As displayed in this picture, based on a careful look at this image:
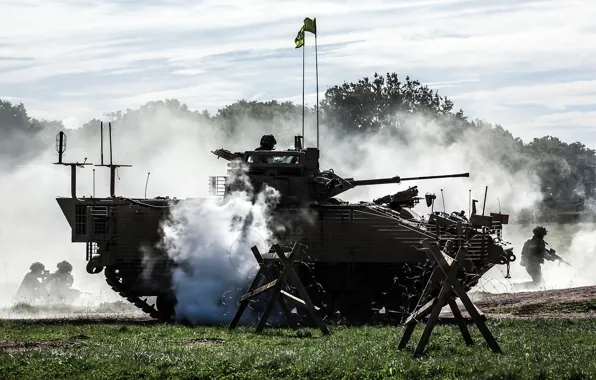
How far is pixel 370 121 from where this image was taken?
85500mm

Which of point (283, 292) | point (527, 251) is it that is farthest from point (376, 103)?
point (283, 292)

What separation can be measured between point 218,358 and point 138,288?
10474mm

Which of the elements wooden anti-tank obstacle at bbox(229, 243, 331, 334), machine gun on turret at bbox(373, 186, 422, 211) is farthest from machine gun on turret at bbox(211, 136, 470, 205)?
wooden anti-tank obstacle at bbox(229, 243, 331, 334)

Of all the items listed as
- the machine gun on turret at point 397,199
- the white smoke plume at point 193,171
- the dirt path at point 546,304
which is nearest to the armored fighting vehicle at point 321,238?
the machine gun on turret at point 397,199

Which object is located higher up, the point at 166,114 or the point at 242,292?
the point at 166,114

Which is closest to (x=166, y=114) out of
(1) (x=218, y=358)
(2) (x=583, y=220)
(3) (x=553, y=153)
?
(2) (x=583, y=220)

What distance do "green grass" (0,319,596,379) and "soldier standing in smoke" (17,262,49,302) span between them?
16.3m

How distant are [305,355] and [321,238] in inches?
364

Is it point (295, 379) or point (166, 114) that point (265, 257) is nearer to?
point (295, 379)

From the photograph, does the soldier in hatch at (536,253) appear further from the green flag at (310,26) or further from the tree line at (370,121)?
the tree line at (370,121)

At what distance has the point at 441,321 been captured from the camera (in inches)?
1111

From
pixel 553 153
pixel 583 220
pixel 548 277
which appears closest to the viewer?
pixel 548 277

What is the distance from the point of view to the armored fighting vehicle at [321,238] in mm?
29250

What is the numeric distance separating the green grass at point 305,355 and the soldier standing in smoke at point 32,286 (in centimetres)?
1627
